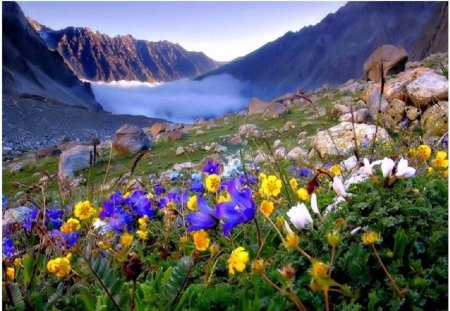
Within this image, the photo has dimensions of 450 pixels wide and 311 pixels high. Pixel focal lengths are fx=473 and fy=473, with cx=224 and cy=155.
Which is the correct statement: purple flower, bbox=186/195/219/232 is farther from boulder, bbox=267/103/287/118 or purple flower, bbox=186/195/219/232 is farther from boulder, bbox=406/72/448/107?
boulder, bbox=267/103/287/118

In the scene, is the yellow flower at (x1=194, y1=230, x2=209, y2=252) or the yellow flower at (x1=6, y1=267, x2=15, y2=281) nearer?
the yellow flower at (x1=194, y1=230, x2=209, y2=252)

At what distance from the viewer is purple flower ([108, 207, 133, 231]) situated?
9.28 feet

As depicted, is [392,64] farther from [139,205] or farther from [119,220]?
[119,220]

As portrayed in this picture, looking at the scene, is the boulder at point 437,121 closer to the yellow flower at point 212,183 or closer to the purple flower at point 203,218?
the yellow flower at point 212,183

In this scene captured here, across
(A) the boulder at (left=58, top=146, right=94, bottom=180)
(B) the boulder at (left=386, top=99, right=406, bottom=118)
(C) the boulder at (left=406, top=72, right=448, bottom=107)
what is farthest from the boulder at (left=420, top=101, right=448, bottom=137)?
(A) the boulder at (left=58, top=146, right=94, bottom=180)

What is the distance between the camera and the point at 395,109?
12.2 meters

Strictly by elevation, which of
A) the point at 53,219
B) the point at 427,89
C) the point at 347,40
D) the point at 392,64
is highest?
the point at 53,219

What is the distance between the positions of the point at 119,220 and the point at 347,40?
187661 millimetres

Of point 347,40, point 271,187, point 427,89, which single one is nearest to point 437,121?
point 427,89

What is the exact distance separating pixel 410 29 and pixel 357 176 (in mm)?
165497

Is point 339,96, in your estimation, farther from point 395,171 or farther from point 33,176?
point 395,171

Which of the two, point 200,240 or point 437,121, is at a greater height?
point 200,240

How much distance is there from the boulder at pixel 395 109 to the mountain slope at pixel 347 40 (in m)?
145

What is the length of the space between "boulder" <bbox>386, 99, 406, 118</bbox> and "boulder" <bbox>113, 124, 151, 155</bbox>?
13736 millimetres
